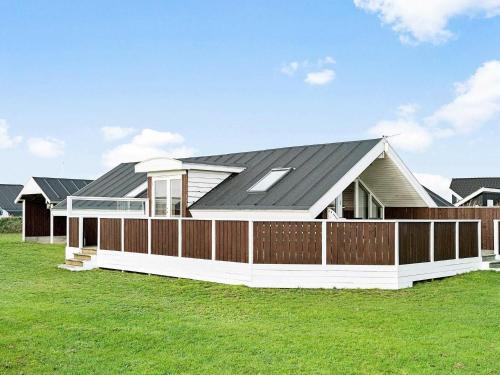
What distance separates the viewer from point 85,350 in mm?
8430

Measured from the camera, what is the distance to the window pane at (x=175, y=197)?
18.7 metres

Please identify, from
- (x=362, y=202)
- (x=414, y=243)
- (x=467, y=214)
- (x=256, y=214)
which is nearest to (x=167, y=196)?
(x=256, y=214)

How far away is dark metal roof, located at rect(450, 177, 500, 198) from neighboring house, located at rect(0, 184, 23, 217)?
44.7m

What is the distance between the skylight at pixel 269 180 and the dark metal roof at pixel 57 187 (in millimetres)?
16487

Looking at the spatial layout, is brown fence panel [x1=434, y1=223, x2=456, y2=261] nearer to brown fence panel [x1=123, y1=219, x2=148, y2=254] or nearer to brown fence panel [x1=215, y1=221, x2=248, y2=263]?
brown fence panel [x1=215, y1=221, x2=248, y2=263]

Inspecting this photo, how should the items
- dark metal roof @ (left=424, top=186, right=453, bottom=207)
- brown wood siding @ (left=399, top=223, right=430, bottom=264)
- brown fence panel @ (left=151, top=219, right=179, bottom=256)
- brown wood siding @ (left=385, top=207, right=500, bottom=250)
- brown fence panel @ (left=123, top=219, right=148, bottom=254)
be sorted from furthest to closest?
dark metal roof @ (left=424, top=186, right=453, bottom=207) → brown wood siding @ (left=385, top=207, right=500, bottom=250) → brown fence panel @ (left=123, top=219, right=148, bottom=254) → brown fence panel @ (left=151, top=219, right=179, bottom=256) → brown wood siding @ (left=399, top=223, right=430, bottom=264)

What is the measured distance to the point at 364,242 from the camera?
13.9 m

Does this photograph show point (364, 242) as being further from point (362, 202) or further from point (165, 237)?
point (165, 237)

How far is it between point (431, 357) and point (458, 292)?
241 inches

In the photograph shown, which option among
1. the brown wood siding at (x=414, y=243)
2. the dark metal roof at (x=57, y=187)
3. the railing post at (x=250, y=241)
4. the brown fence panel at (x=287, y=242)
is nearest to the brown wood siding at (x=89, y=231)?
the railing post at (x=250, y=241)

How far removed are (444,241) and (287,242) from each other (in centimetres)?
484

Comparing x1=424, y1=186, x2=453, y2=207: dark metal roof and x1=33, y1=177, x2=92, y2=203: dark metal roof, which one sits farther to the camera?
x1=33, y1=177, x2=92, y2=203: dark metal roof

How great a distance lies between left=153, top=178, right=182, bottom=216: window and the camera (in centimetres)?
1877

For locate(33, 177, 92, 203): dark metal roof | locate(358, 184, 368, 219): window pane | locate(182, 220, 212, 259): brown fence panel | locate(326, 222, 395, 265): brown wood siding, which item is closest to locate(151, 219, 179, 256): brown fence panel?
locate(182, 220, 212, 259): brown fence panel
